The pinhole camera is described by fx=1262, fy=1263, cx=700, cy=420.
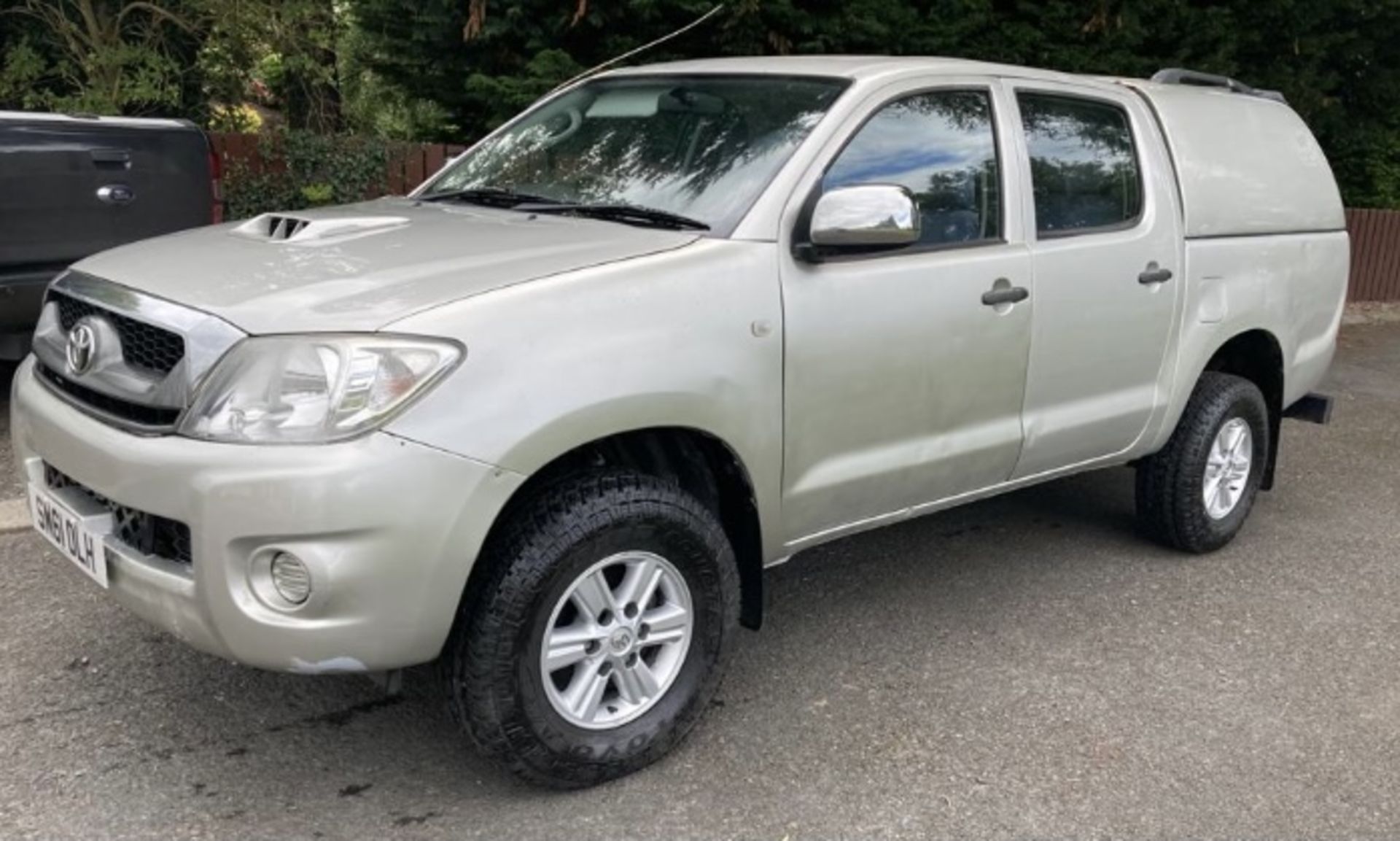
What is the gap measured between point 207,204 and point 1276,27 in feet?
28.3

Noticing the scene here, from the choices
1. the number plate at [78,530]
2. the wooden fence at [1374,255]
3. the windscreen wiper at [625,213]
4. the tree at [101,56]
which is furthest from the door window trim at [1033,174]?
the wooden fence at [1374,255]

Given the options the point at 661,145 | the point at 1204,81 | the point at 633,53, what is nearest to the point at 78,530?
the point at 661,145

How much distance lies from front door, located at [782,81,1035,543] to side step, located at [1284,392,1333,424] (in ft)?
7.46

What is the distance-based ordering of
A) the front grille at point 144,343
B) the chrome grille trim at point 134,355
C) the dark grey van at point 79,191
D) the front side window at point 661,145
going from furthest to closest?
the dark grey van at point 79,191, the front side window at point 661,145, the front grille at point 144,343, the chrome grille trim at point 134,355

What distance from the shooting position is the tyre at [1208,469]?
4.96m

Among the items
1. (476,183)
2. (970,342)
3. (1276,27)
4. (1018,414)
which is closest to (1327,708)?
(1018,414)

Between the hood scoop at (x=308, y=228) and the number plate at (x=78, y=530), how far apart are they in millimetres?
848

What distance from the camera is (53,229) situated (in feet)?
18.9

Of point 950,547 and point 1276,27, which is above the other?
point 1276,27

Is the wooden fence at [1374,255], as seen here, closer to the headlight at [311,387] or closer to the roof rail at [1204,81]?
the roof rail at [1204,81]

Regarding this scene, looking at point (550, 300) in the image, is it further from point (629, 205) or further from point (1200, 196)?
point (1200, 196)

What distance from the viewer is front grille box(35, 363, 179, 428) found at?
281cm

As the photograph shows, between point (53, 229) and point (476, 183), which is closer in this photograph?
point (476, 183)

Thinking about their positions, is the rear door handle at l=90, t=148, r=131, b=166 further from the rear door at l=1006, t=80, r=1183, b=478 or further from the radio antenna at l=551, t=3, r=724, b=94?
the rear door at l=1006, t=80, r=1183, b=478
